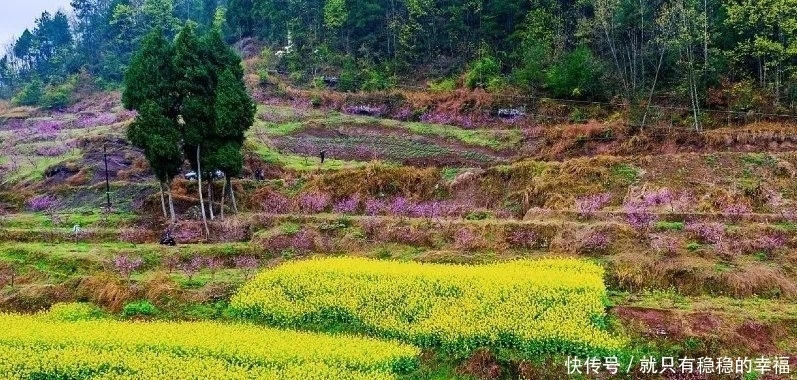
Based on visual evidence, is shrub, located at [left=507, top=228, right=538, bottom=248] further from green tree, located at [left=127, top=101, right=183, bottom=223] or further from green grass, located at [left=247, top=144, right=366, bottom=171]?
green tree, located at [left=127, top=101, right=183, bottom=223]

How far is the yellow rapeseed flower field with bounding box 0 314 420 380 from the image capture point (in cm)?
1612

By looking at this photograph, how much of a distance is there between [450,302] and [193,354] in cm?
669

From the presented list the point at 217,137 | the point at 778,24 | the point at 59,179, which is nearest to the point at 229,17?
the point at 59,179

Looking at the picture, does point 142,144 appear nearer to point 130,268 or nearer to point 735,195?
point 130,268

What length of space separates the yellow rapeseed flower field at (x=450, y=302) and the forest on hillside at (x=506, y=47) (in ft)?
63.9

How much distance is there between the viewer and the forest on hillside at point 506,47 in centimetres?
3566

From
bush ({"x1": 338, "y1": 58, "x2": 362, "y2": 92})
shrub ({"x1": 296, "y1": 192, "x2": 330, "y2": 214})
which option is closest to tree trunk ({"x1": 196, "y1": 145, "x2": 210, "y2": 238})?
shrub ({"x1": 296, "y1": 192, "x2": 330, "y2": 214})

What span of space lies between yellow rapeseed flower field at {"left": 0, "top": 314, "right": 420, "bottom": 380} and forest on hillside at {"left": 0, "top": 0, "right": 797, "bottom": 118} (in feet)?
80.8

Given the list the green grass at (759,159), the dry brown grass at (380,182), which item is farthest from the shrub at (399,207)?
the green grass at (759,159)

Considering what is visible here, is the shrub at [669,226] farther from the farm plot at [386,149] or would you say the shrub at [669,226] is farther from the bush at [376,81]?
the bush at [376,81]

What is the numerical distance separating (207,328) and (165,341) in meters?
1.32

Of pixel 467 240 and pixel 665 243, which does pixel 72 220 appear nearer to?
pixel 467 240

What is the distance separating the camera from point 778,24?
3372 cm

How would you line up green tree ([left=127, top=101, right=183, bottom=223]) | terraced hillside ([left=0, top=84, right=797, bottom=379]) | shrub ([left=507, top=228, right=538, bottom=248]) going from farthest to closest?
green tree ([left=127, top=101, right=183, bottom=223])
shrub ([left=507, top=228, right=538, bottom=248])
terraced hillside ([left=0, top=84, right=797, bottom=379])
